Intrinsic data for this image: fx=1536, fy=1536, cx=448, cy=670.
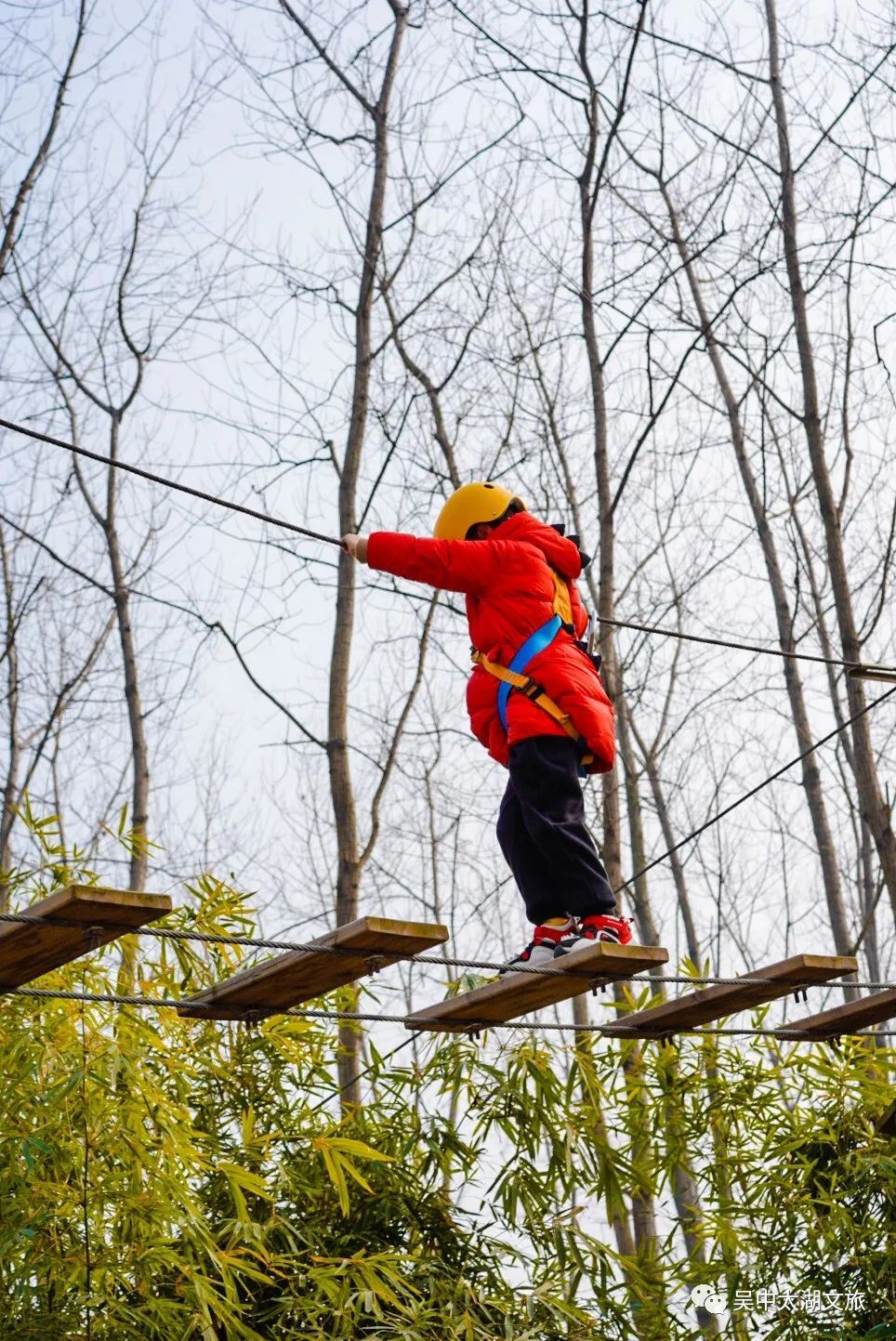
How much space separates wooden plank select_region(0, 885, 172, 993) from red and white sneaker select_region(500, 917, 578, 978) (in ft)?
2.87

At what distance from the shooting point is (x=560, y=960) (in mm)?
3166

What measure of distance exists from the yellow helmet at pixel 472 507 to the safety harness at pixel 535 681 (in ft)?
0.73

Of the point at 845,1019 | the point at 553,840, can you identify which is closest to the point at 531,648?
the point at 553,840

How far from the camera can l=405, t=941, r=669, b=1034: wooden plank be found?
310cm

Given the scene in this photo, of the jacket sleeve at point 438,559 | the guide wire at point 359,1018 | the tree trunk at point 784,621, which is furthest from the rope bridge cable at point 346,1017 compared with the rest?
the tree trunk at point 784,621

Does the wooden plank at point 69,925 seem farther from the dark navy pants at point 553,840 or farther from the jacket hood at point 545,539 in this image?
the jacket hood at point 545,539

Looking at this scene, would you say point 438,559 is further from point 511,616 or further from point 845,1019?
point 845,1019

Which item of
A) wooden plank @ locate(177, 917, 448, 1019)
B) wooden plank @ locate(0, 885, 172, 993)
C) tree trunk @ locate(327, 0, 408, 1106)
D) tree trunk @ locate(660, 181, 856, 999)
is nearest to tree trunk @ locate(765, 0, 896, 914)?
tree trunk @ locate(660, 181, 856, 999)

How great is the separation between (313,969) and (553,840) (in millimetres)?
632

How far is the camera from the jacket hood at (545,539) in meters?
3.66

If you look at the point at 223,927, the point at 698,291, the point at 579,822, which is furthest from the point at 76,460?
the point at 579,822

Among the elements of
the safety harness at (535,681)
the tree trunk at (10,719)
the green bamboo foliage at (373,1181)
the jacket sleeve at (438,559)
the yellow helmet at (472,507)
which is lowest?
the green bamboo foliage at (373,1181)

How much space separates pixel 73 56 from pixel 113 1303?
19.7 ft

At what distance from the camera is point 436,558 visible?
3520mm
